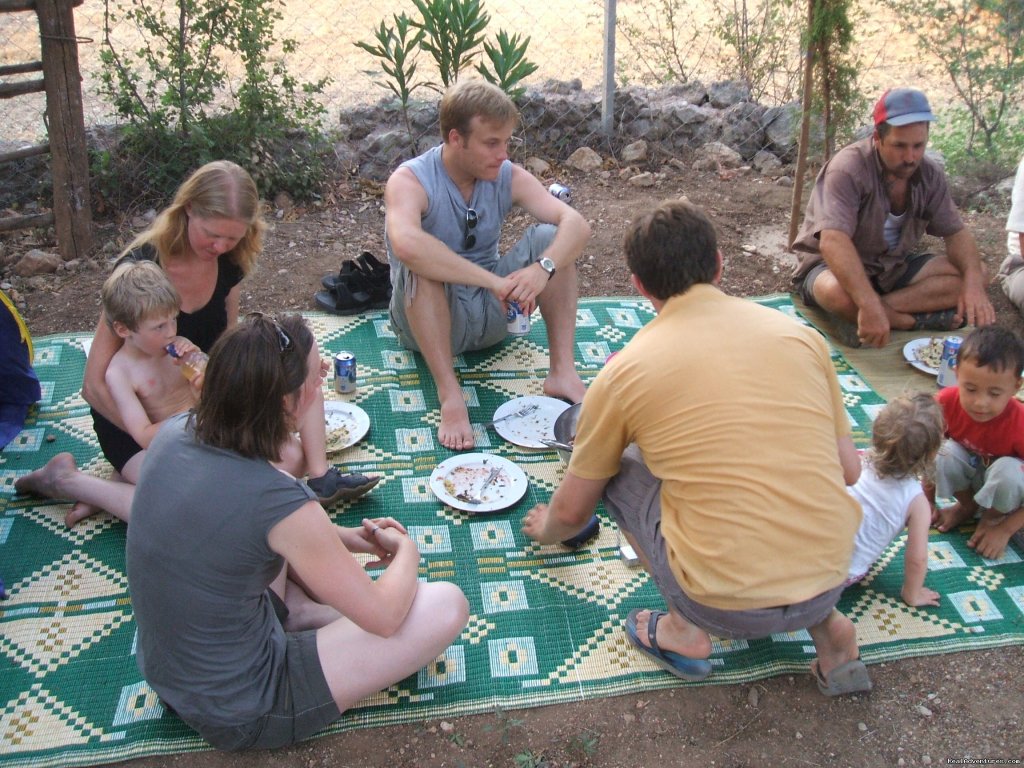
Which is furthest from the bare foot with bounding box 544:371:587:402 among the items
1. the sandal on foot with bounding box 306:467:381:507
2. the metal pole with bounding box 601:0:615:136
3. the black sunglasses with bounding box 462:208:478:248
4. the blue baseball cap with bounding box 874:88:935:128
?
the metal pole with bounding box 601:0:615:136

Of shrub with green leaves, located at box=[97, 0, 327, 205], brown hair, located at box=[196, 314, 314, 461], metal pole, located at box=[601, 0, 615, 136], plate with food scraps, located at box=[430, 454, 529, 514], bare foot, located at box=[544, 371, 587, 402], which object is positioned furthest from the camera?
metal pole, located at box=[601, 0, 615, 136]

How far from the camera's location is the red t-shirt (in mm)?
3033

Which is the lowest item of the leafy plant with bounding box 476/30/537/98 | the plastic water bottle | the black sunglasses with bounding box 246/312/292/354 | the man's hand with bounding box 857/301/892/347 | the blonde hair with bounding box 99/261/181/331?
the man's hand with bounding box 857/301/892/347

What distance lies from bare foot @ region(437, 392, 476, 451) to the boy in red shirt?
1804 millimetres

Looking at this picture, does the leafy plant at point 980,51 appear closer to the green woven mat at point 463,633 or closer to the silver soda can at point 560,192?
the silver soda can at point 560,192

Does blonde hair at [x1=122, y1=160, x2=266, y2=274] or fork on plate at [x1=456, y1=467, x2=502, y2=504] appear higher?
blonde hair at [x1=122, y1=160, x2=266, y2=274]

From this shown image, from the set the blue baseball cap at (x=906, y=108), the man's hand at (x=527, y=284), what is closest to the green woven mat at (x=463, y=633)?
the man's hand at (x=527, y=284)

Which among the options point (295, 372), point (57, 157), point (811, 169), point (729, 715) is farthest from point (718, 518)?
point (57, 157)

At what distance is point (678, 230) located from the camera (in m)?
2.28

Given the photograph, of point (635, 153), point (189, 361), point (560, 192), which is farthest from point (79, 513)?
point (635, 153)

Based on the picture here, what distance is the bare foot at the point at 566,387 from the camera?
390cm

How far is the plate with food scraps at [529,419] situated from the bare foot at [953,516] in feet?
4.98

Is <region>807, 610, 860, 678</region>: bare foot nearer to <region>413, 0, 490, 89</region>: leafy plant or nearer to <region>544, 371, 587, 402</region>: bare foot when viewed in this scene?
<region>544, 371, 587, 402</region>: bare foot

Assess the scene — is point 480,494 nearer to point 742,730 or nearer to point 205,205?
point 742,730
